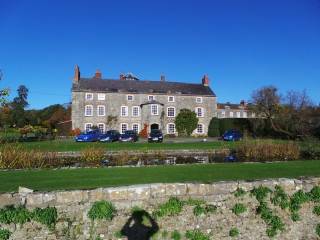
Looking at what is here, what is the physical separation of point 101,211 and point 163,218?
123 cm

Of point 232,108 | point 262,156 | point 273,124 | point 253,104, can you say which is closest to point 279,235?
point 262,156

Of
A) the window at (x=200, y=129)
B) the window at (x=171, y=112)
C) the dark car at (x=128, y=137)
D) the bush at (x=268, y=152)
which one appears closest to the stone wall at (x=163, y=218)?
the bush at (x=268, y=152)

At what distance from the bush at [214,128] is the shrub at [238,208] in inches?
1516

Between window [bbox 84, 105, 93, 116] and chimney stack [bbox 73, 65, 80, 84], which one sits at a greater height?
chimney stack [bbox 73, 65, 80, 84]

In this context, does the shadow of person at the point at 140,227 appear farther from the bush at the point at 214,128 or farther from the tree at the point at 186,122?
the bush at the point at 214,128

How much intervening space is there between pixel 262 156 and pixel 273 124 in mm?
19698

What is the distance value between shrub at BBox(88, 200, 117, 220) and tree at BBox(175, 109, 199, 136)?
38.5 meters

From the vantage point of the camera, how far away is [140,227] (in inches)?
262

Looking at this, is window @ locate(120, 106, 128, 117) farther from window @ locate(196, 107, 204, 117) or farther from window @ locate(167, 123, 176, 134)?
window @ locate(196, 107, 204, 117)

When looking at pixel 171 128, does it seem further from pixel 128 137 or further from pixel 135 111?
pixel 128 137

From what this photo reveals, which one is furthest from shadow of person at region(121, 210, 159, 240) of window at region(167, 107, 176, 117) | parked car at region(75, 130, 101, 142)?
window at region(167, 107, 176, 117)

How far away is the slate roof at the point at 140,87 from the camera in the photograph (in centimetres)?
4360

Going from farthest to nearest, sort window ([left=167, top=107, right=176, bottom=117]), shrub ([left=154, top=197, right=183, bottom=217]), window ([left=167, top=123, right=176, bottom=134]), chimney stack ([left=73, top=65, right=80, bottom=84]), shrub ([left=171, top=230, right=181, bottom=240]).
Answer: window ([left=167, top=107, right=176, bottom=117]), window ([left=167, top=123, right=176, bottom=134]), chimney stack ([left=73, top=65, right=80, bottom=84]), shrub ([left=154, top=197, right=183, bottom=217]), shrub ([left=171, top=230, right=181, bottom=240])

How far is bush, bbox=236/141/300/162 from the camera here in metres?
16.4
